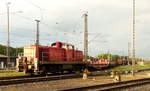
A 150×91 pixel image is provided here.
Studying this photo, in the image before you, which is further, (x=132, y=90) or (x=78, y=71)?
(x=78, y=71)

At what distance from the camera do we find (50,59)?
28609mm

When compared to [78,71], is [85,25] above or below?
above

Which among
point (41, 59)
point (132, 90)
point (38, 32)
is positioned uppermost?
point (38, 32)

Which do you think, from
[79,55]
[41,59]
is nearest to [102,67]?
[79,55]

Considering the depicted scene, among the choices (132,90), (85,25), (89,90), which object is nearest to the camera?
(89,90)

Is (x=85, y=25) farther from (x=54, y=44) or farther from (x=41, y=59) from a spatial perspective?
(x=41, y=59)

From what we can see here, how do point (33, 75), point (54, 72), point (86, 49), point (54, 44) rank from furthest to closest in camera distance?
point (86, 49) < point (54, 44) < point (54, 72) < point (33, 75)

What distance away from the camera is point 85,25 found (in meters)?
44.0

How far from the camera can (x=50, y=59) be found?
2861 cm

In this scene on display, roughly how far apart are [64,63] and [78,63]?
3.22 meters

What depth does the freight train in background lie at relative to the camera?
26562 mm

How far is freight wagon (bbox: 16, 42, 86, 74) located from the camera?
1044 inches

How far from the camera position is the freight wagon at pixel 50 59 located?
2652 centimetres

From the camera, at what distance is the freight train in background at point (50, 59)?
26562mm
